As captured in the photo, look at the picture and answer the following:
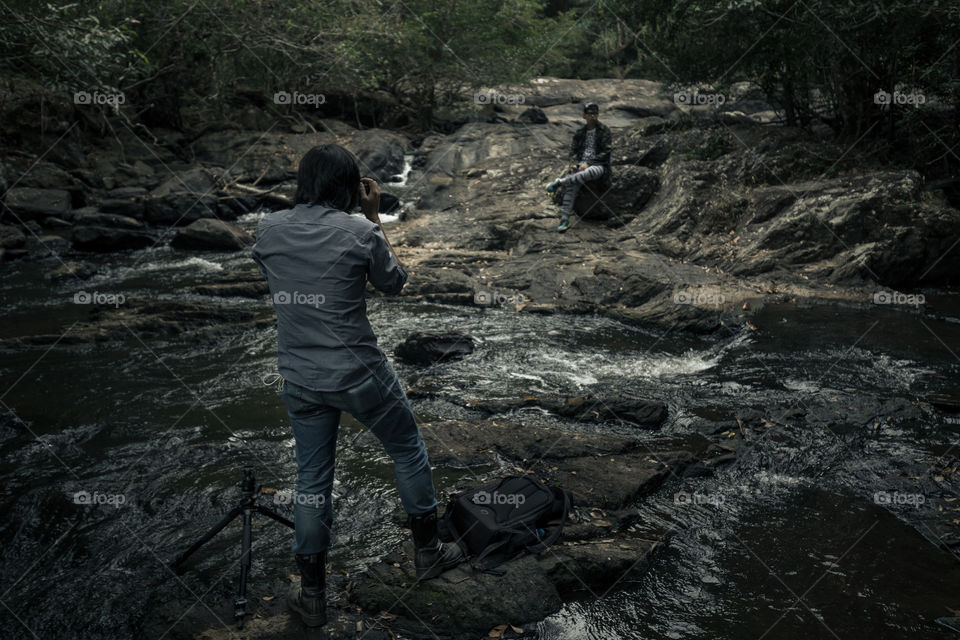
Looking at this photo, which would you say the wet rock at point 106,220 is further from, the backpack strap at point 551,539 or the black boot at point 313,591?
the backpack strap at point 551,539

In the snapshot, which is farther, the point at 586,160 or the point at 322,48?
the point at 322,48

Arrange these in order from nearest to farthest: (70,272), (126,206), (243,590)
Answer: (243,590)
(70,272)
(126,206)

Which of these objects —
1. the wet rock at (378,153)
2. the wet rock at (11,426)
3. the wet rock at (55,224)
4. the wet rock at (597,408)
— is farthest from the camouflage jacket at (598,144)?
the wet rock at (55,224)

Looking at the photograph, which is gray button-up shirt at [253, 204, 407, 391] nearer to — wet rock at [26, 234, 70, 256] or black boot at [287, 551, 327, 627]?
black boot at [287, 551, 327, 627]

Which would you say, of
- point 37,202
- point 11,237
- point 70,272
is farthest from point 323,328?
point 37,202

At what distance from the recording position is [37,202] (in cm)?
1518

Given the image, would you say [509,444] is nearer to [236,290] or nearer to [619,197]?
[236,290]

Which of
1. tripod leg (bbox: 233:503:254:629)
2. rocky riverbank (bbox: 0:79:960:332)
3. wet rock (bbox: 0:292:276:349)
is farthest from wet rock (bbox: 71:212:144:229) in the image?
tripod leg (bbox: 233:503:254:629)

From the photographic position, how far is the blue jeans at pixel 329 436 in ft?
9.70

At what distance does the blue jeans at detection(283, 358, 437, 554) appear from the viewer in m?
2.96

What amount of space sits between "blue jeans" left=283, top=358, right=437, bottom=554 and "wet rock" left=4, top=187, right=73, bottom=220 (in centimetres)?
1500

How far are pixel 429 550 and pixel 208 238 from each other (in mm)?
11782

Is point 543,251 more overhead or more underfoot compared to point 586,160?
more underfoot

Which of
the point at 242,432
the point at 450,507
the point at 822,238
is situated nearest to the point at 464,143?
the point at 822,238
